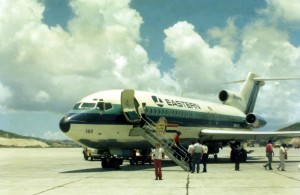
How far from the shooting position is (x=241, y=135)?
30797mm

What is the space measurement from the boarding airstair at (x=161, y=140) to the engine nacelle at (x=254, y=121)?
52.9ft

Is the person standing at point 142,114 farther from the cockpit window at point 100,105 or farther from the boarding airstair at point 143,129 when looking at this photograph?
the cockpit window at point 100,105

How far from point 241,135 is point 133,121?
Result: 10938 millimetres

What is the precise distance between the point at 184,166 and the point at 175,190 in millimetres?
8877

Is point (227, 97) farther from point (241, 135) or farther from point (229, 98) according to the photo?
point (241, 135)

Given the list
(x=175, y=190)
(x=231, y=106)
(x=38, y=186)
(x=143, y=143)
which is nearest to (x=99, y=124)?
(x=143, y=143)

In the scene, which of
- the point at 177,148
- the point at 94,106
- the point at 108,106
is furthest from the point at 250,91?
the point at 94,106

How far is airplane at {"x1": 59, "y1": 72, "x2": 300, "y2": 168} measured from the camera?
2125 centimetres

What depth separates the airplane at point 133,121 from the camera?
21.2 m

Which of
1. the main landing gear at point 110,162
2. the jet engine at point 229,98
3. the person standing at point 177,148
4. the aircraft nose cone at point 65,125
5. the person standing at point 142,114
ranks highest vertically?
the jet engine at point 229,98

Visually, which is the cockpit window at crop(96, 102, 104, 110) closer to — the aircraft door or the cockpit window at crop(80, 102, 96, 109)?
the cockpit window at crop(80, 102, 96, 109)

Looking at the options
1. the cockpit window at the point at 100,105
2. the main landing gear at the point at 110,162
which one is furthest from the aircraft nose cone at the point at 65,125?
the main landing gear at the point at 110,162

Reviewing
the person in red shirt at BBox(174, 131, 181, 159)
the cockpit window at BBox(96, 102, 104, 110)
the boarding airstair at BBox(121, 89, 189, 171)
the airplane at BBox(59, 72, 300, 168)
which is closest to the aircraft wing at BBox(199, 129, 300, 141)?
the airplane at BBox(59, 72, 300, 168)

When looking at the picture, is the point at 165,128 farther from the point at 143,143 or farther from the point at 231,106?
the point at 231,106
